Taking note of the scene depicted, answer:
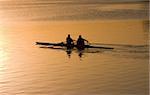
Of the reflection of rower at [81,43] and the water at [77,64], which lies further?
the reflection of rower at [81,43]

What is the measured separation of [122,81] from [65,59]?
7.27 metres

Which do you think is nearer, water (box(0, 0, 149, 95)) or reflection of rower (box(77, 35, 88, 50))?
water (box(0, 0, 149, 95))

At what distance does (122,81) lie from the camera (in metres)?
24.4

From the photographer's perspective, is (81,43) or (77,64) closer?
(77,64)

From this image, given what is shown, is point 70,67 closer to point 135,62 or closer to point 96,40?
point 135,62

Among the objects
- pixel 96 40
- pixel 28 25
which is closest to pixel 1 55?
pixel 96 40

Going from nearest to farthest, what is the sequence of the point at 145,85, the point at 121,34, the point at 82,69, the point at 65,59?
the point at 145,85
the point at 82,69
the point at 65,59
the point at 121,34

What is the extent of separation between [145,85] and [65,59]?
28.6 ft

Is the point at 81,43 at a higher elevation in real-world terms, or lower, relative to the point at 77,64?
higher

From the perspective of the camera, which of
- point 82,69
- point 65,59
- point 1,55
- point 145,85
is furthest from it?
point 1,55

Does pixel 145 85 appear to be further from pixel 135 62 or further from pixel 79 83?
pixel 135 62

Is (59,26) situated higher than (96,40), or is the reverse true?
(59,26)

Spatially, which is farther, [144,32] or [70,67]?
[144,32]

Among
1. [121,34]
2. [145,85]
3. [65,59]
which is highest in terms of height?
[121,34]
